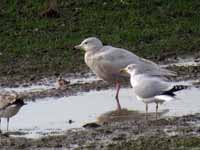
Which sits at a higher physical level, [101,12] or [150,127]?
Result: [101,12]

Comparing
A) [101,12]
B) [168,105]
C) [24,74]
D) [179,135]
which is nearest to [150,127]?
[179,135]

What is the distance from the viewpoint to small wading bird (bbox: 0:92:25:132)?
12477 millimetres

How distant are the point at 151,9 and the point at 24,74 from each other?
5.81 metres

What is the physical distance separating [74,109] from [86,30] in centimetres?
595

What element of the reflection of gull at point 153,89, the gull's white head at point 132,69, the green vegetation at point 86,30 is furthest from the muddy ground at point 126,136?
the green vegetation at point 86,30

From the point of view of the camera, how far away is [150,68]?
14.6m

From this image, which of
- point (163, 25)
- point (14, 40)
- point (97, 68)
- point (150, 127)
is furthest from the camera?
point (163, 25)

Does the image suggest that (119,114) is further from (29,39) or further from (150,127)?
(29,39)

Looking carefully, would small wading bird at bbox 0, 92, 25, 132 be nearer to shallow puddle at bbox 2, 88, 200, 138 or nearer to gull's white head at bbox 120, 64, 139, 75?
shallow puddle at bbox 2, 88, 200, 138

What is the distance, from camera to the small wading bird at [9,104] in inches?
491

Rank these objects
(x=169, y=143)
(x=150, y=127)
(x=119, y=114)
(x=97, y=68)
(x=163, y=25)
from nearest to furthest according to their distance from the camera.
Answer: (x=169, y=143) → (x=150, y=127) → (x=119, y=114) → (x=97, y=68) → (x=163, y=25)

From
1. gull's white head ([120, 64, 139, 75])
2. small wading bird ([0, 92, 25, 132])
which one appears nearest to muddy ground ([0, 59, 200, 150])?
small wading bird ([0, 92, 25, 132])

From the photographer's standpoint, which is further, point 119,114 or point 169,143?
point 119,114

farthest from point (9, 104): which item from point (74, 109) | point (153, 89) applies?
point (153, 89)
